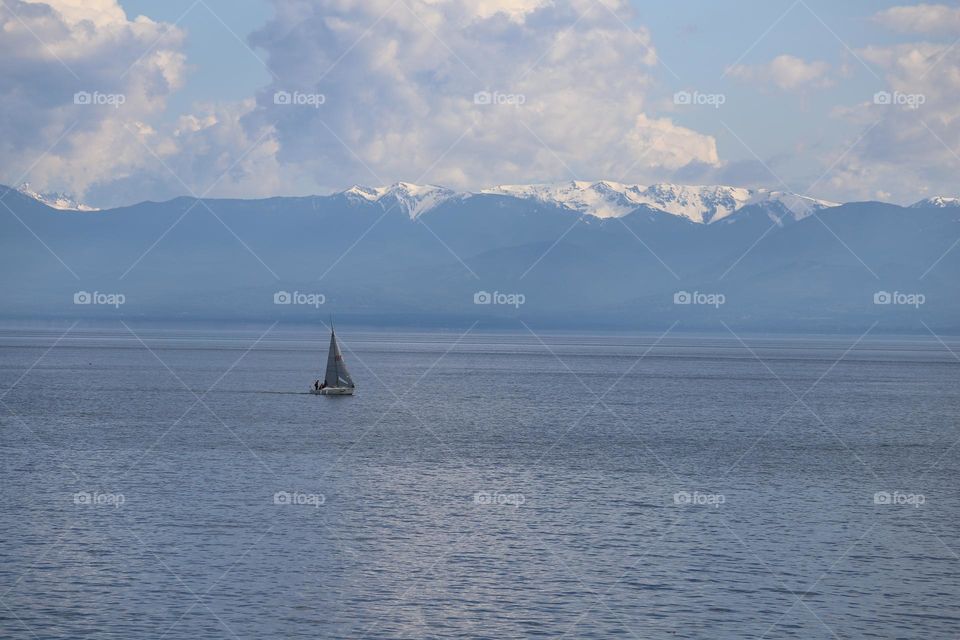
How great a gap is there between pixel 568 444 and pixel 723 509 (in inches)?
1147

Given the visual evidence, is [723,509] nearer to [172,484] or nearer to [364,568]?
[364,568]

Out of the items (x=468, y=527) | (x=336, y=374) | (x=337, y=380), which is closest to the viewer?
(x=468, y=527)

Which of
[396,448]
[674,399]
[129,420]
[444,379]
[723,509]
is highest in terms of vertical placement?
[444,379]

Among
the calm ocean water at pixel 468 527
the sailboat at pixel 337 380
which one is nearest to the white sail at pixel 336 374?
the sailboat at pixel 337 380

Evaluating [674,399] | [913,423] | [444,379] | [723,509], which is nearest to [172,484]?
[723,509]

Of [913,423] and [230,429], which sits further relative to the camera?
[913,423]

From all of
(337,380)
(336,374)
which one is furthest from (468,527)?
(336,374)

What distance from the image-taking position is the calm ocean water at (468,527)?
42.2 meters

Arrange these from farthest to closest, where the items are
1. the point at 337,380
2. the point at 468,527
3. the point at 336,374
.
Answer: the point at 336,374 → the point at 337,380 → the point at 468,527

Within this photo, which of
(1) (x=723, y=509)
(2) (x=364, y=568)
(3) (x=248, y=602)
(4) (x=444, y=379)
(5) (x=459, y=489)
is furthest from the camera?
(4) (x=444, y=379)

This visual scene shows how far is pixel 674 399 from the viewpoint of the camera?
144625 millimetres

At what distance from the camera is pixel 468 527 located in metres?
56.2

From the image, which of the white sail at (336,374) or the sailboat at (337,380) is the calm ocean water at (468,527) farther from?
the white sail at (336,374)

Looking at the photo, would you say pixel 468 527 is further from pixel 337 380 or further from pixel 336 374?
pixel 336 374
